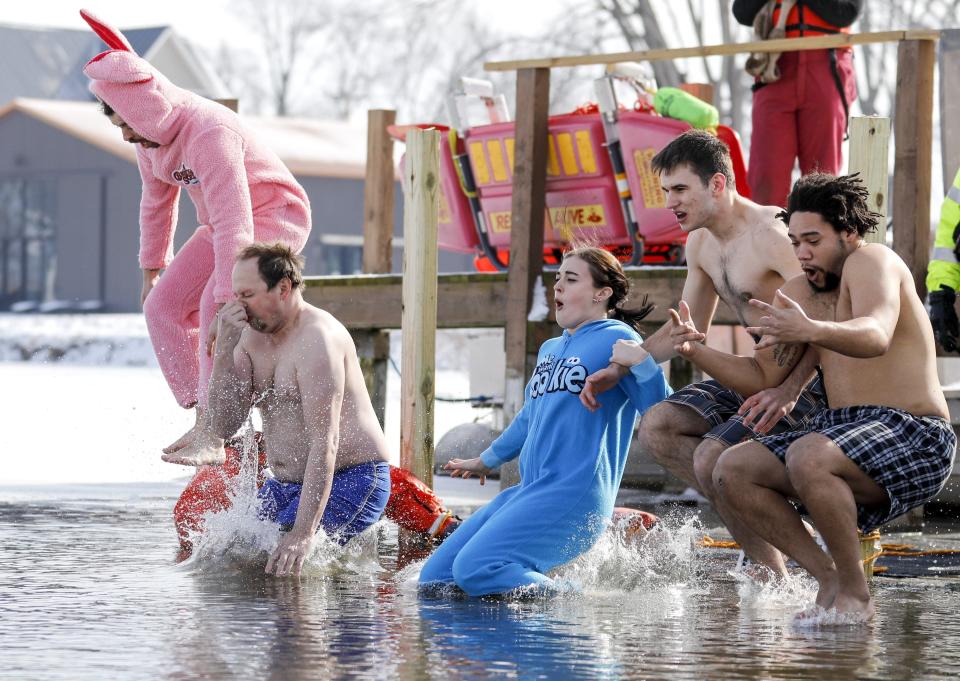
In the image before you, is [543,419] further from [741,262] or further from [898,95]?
[898,95]

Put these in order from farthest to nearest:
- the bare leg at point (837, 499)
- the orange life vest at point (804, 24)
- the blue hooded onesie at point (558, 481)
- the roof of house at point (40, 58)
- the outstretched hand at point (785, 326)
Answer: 1. the roof of house at point (40, 58)
2. the orange life vest at point (804, 24)
3. the blue hooded onesie at point (558, 481)
4. the bare leg at point (837, 499)
5. the outstretched hand at point (785, 326)

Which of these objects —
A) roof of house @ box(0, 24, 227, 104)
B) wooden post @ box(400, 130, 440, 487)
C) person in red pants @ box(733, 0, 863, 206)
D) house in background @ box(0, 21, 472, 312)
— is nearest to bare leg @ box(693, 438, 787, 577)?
wooden post @ box(400, 130, 440, 487)

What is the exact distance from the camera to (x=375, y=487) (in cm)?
653

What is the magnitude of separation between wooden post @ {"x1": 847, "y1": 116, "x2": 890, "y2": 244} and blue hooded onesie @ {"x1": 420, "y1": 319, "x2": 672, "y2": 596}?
2137 millimetres

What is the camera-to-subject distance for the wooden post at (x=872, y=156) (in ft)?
24.8

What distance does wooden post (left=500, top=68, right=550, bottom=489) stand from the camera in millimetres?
9188

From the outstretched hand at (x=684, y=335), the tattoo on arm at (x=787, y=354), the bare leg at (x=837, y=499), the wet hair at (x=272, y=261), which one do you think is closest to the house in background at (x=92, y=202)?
the wet hair at (x=272, y=261)

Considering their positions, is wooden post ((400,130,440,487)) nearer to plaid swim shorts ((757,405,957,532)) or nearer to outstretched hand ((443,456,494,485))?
outstretched hand ((443,456,494,485))

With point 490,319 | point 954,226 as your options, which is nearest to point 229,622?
point 954,226

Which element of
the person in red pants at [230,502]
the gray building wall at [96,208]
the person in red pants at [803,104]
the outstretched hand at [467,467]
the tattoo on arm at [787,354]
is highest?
the gray building wall at [96,208]

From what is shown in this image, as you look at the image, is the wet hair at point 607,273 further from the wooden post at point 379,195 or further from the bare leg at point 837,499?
the wooden post at point 379,195

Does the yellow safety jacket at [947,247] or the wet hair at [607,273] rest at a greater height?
the yellow safety jacket at [947,247]

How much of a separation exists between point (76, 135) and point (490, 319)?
75.2 ft

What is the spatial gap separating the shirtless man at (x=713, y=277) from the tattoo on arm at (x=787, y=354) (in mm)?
285
